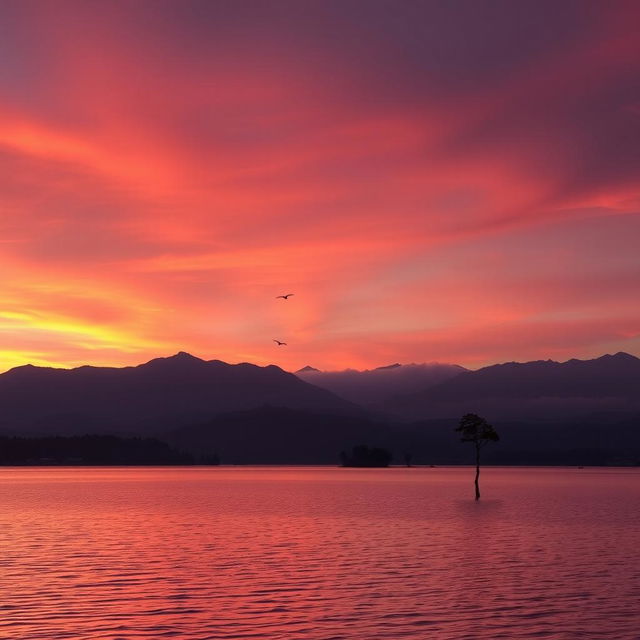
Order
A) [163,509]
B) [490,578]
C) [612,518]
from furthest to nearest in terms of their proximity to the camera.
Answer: [163,509]
[612,518]
[490,578]

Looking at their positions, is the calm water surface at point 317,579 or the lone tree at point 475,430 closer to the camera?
the calm water surface at point 317,579

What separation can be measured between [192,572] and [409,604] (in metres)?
20.3

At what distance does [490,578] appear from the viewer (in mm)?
66438

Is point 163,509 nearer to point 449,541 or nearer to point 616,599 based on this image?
point 449,541

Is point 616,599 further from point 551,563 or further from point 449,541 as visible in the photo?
point 449,541

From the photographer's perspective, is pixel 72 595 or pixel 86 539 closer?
pixel 72 595

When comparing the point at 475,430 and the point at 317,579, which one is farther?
the point at 475,430

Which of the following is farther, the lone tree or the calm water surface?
the lone tree

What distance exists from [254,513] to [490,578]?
82.6 meters

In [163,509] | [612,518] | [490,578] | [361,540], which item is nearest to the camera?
[490,578]

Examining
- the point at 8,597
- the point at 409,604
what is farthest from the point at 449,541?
the point at 8,597

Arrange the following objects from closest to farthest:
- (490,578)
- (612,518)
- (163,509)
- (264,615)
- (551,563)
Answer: (264,615) → (490,578) → (551,563) → (612,518) → (163,509)

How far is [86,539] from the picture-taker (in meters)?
96.6

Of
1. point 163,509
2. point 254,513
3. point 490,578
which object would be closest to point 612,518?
point 254,513
